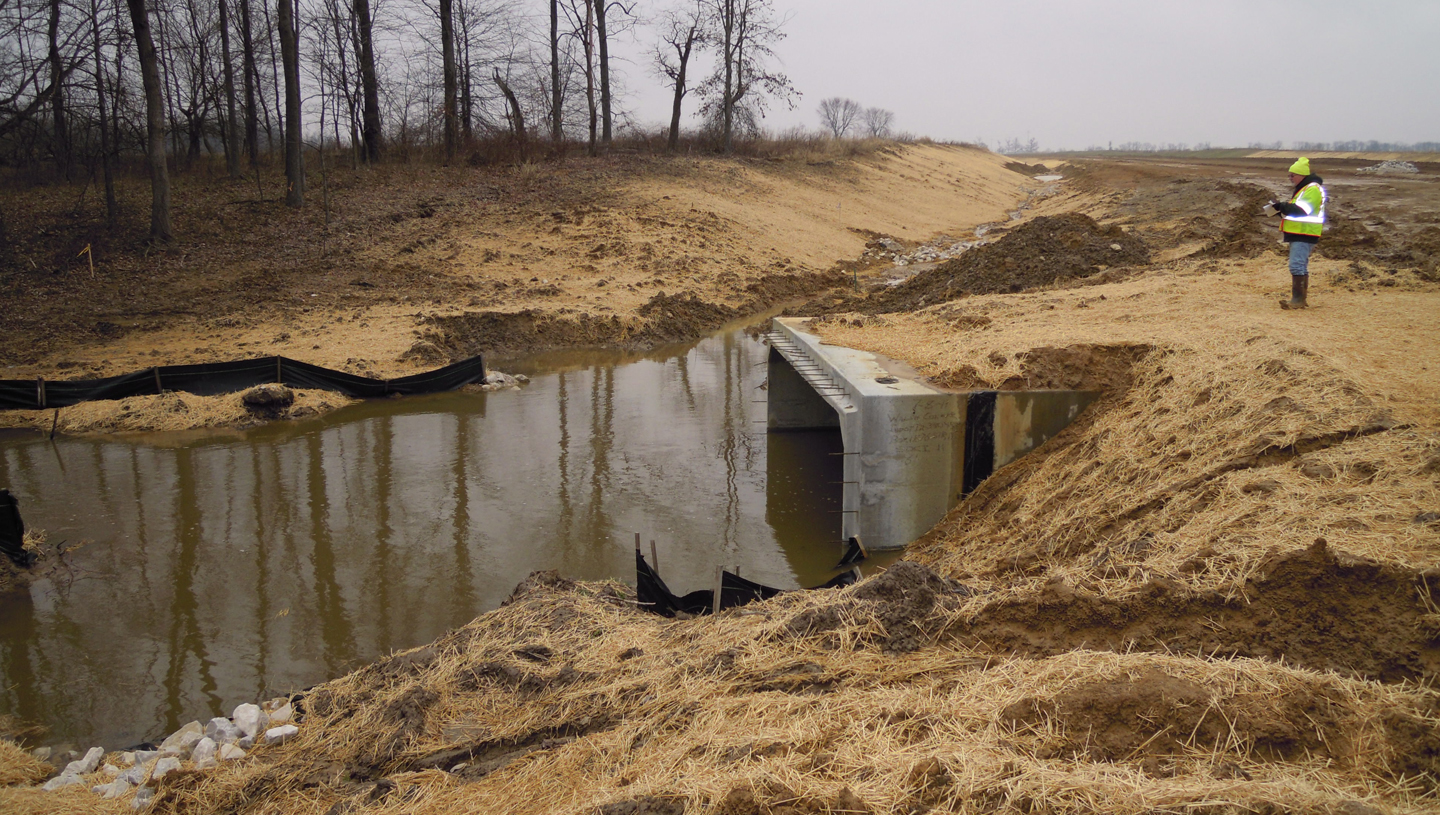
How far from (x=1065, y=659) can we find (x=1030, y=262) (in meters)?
12.1

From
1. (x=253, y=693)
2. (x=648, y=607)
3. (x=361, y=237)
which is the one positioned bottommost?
(x=253, y=693)

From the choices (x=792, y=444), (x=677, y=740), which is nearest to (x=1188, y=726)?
(x=677, y=740)

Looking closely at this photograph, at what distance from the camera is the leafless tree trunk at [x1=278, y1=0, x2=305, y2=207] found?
22.9 meters

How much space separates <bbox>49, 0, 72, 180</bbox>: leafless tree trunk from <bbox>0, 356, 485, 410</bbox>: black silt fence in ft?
30.0

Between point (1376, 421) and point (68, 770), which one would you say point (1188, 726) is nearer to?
point (1376, 421)

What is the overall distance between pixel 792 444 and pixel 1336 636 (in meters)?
8.55

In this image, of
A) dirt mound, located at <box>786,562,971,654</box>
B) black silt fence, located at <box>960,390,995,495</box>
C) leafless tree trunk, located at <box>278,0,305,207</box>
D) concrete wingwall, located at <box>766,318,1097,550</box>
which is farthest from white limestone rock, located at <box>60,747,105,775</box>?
leafless tree trunk, located at <box>278,0,305,207</box>

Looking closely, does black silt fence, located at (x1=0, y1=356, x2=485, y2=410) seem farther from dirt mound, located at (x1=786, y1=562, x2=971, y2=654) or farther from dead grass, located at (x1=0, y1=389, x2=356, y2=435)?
dirt mound, located at (x1=786, y1=562, x2=971, y2=654)

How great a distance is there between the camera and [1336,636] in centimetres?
354

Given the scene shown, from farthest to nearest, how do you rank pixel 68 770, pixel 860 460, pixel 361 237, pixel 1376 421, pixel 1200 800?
pixel 361 237, pixel 860 460, pixel 1376 421, pixel 68 770, pixel 1200 800

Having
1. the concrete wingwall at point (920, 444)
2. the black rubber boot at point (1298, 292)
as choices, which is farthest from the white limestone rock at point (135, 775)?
the black rubber boot at point (1298, 292)

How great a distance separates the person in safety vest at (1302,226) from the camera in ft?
28.1

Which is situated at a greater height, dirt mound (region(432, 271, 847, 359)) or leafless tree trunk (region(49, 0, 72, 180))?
leafless tree trunk (region(49, 0, 72, 180))

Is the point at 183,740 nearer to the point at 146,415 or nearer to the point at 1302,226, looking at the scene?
the point at 146,415
